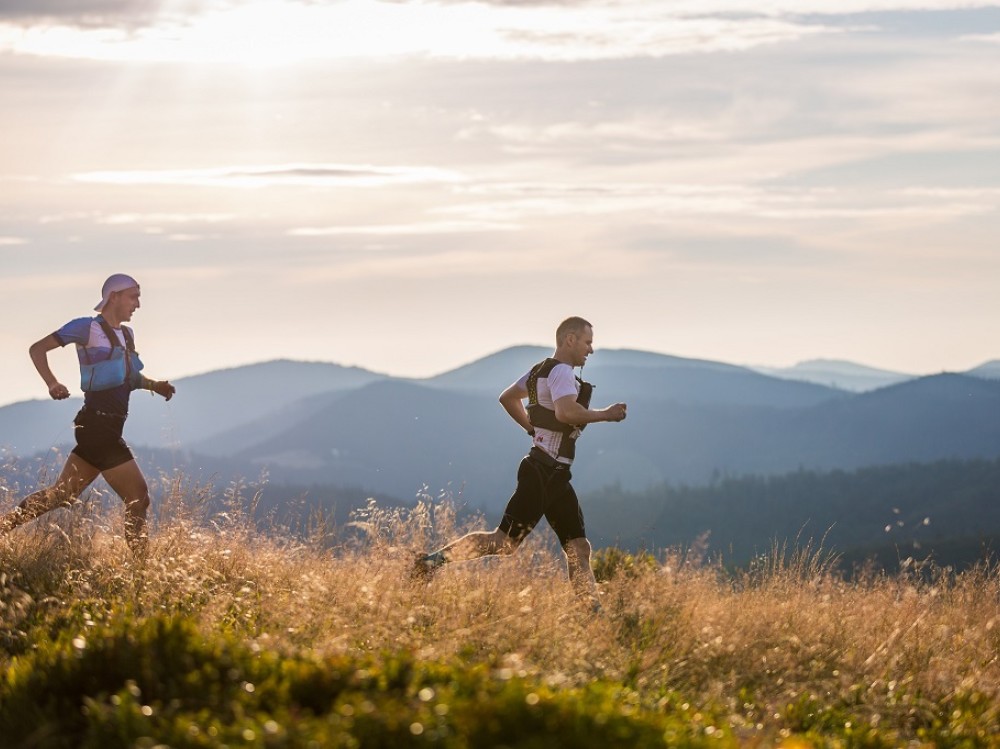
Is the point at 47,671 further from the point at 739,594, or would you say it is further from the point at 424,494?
the point at 739,594

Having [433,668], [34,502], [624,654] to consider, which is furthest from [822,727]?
[34,502]

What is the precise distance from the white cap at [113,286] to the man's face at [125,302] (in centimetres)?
3

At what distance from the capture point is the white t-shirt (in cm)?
745

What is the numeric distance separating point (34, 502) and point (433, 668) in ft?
14.1

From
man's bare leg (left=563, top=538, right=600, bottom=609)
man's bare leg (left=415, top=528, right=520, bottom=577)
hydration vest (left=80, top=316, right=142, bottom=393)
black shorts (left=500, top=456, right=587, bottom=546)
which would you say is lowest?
man's bare leg (left=563, top=538, right=600, bottom=609)

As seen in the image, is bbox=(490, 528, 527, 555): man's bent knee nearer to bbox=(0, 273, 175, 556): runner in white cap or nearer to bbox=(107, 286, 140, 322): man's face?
bbox=(0, 273, 175, 556): runner in white cap

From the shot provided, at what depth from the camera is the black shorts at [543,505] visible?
747cm

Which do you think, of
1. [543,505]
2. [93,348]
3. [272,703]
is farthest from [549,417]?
[272,703]

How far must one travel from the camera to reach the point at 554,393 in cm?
744

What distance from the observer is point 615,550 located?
11.1 metres

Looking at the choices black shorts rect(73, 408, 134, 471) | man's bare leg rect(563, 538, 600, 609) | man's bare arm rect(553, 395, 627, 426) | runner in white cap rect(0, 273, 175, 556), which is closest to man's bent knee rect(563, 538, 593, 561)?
man's bare leg rect(563, 538, 600, 609)

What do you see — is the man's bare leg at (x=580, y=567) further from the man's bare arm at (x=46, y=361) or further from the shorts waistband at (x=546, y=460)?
the man's bare arm at (x=46, y=361)

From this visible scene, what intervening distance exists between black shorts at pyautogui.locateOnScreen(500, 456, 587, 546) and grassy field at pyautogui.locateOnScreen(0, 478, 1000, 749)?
381 millimetres

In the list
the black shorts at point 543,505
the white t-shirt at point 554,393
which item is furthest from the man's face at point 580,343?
the black shorts at point 543,505
